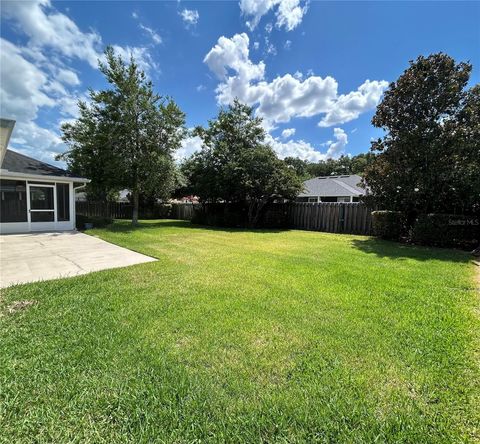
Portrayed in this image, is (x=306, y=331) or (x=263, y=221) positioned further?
(x=263, y=221)

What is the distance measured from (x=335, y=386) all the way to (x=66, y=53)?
15.1 meters

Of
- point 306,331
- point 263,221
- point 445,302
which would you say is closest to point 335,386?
point 306,331

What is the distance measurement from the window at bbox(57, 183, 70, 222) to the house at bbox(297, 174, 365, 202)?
1797 centimetres

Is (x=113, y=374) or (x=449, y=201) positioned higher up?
(x=449, y=201)

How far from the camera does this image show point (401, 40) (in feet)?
33.2

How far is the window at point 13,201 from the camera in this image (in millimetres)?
11445

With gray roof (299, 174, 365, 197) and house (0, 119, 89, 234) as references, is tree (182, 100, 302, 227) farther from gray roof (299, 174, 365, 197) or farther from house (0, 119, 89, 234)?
gray roof (299, 174, 365, 197)

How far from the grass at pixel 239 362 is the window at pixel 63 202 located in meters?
10.2

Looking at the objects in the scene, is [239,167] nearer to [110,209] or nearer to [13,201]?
[13,201]

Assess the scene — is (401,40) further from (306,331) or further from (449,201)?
(306,331)

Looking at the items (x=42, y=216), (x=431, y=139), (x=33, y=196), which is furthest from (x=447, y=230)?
(x=33, y=196)

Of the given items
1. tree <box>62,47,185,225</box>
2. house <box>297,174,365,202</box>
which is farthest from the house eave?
house <box>297,174,365,202</box>

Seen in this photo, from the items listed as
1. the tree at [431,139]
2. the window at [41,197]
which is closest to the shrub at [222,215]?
the tree at [431,139]

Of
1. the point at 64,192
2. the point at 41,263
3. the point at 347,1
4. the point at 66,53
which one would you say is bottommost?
the point at 41,263
